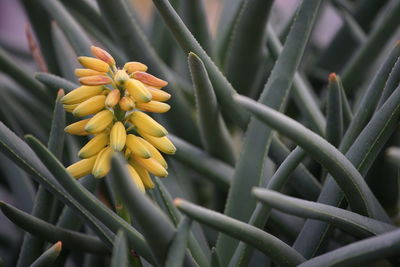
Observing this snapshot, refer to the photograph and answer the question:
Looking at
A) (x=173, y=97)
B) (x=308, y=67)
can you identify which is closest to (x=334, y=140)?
(x=173, y=97)


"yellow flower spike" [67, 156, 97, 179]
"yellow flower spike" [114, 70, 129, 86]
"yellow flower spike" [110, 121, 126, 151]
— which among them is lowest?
"yellow flower spike" [67, 156, 97, 179]

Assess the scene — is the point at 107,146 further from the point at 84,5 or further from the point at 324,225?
the point at 84,5

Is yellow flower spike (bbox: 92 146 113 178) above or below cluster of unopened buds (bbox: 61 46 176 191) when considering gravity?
below

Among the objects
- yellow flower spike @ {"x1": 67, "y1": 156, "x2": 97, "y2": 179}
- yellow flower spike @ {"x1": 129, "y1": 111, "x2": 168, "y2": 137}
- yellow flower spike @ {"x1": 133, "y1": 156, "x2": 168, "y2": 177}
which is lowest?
yellow flower spike @ {"x1": 67, "y1": 156, "x2": 97, "y2": 179}

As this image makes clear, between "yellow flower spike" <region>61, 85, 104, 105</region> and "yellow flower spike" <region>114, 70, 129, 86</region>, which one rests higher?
"yellow flower spike" <region>114, 70, 129, 86</region>

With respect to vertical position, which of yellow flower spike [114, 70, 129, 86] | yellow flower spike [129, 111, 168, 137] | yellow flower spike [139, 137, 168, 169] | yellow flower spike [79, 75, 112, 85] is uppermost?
yellow flower spike [114, 70, 129, 86]
